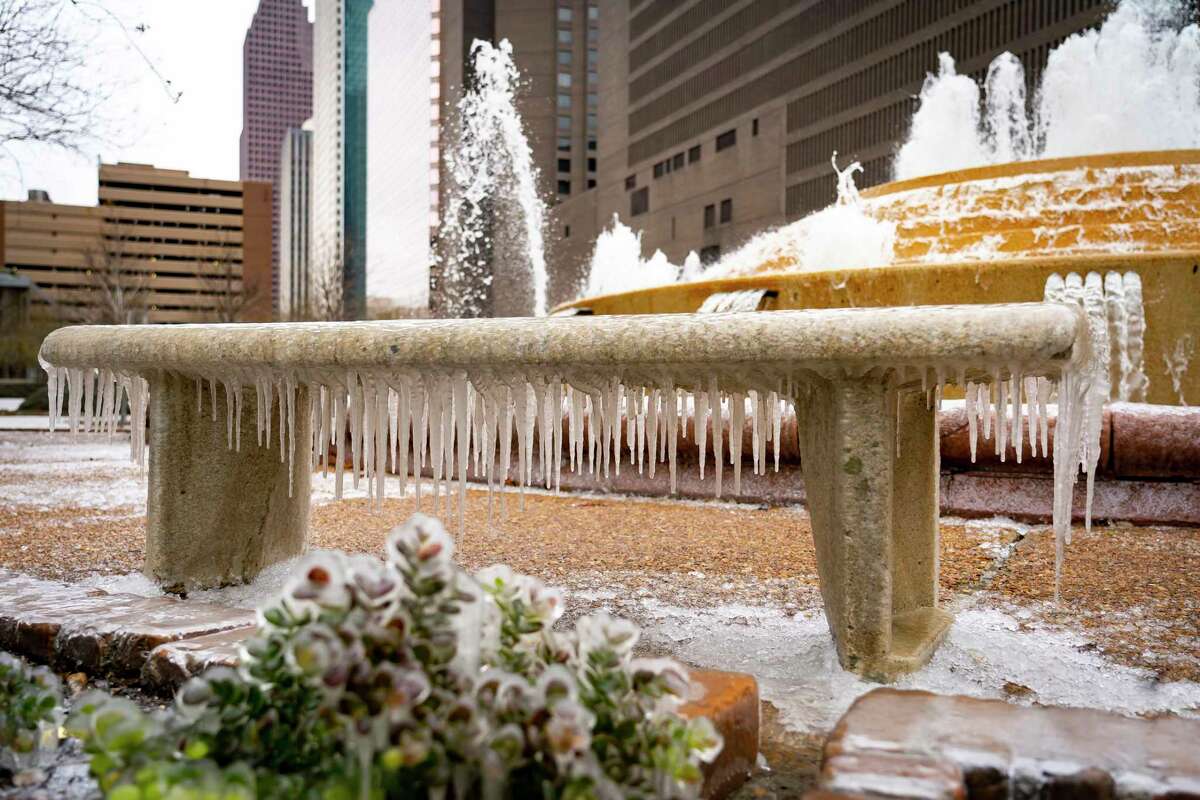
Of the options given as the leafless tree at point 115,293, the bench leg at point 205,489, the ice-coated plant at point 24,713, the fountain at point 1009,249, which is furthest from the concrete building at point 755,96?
the ice-coated plant at point 24,713

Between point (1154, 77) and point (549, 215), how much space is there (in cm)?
6199

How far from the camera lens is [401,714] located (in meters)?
1.12

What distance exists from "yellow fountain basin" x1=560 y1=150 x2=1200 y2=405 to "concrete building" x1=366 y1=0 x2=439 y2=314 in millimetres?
72438

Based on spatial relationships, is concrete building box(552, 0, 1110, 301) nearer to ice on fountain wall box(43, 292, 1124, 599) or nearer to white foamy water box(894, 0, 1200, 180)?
white foamy water box(894, 0, 1200, 180)

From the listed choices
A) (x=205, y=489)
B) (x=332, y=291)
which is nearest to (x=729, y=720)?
(x=205, y=489)

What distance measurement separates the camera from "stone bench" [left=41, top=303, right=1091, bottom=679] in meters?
2.12

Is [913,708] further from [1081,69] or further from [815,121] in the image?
[815,121]

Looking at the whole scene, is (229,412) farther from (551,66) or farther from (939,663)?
(551,66)

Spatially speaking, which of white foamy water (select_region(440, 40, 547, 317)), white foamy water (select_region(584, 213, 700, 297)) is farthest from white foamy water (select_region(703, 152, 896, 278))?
white foamy water (select_region(440, 40, 547, 317))

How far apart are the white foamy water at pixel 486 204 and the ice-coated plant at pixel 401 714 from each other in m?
40.8

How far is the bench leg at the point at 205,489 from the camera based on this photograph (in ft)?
10.8

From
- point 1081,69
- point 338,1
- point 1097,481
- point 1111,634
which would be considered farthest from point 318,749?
point 338,1

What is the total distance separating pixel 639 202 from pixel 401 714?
62653 mm

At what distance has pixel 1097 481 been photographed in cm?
530
